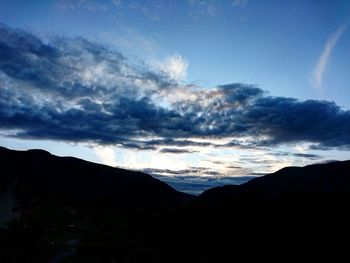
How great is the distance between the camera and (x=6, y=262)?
13.0m

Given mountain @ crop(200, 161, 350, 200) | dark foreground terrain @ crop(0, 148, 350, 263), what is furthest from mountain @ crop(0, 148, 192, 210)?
dark foreground terrain @ crop(0, 148, 350, 263)

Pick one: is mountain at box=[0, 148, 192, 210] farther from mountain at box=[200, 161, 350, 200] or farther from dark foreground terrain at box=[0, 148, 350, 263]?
dark foreground terrain at box=[0, 148, 350, 263]

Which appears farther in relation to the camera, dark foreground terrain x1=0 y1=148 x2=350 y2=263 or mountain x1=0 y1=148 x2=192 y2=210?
mountain x1=0 y1=148 x2=192 y2=210

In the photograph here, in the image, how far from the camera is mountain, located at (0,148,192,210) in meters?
154

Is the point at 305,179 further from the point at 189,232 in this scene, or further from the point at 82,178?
the point at 189,232

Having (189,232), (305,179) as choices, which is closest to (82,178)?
(305,179)

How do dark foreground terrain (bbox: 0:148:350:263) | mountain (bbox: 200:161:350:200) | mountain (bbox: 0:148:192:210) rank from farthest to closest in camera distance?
mountain (bbox: 0:148:192:210) → mountain (bbox: 200:161:350:200) → dark foreground terrain (bbox: 0:148:350:263)

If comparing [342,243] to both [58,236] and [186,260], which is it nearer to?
[186,260]

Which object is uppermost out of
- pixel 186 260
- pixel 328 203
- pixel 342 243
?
pixel 328 203

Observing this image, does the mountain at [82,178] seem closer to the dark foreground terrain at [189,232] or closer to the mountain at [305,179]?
the mountain at [305,179]

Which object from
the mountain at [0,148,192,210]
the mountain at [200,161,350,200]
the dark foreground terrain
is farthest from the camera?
the mountain at [0,148,192,210]

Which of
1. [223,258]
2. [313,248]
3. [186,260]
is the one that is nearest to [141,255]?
[186,260]

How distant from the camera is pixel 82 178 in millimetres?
180000

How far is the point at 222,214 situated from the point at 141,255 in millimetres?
11688
